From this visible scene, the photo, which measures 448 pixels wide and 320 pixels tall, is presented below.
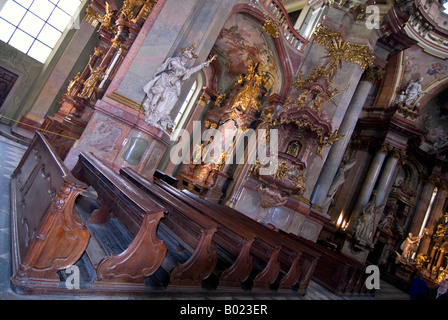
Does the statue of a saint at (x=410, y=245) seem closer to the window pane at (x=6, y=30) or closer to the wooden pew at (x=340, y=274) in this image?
the wooden pew at (x=340, y=274)

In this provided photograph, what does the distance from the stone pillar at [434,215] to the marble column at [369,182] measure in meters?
3.60

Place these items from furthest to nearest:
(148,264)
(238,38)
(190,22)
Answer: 1. (238,38)
2. (190,22)
3. (148,264)

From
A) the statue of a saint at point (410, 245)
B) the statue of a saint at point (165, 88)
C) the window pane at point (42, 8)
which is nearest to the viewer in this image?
the statue of a saint at point (165, 88)

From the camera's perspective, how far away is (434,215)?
12.9 meters

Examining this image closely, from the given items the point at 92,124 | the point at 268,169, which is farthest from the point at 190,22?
the point at 268,169

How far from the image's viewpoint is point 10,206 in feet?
10.2

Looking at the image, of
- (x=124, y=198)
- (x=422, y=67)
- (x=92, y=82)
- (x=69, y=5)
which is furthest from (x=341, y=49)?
(x=69, y=5)

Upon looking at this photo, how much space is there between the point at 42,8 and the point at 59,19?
25.3 inches

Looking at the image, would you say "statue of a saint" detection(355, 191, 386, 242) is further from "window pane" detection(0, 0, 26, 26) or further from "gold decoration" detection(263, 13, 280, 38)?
"window pane" detection(0, 0, 26, 26)

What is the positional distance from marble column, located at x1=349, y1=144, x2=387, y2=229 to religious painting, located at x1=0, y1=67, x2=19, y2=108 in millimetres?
14461

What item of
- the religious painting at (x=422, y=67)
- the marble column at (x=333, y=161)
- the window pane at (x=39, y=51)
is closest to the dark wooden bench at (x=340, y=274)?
the marble column at (x=333, y=161)

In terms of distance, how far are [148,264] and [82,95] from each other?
8.90 m

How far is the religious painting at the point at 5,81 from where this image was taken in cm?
1062
